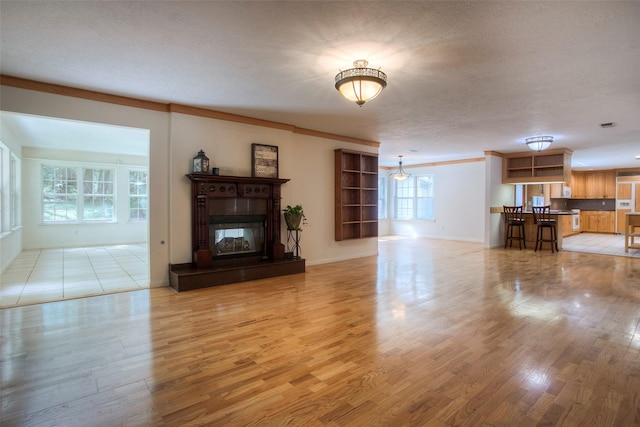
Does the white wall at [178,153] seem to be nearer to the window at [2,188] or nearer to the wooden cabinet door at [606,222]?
the window at [2,188]

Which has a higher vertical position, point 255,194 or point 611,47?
point 611,47

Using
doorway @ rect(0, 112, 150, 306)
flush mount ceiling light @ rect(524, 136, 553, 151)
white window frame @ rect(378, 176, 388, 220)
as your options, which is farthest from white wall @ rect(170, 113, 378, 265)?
white window frame @ rect(378, 176, 388, 220)

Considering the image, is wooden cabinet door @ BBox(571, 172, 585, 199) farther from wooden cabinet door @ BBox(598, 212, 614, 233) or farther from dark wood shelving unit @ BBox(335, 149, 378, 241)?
dark wood shelving unit @ BBox(335, 149, 378, 241)

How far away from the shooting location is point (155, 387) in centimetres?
215

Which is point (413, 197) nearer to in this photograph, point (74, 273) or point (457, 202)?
point (457, 202)

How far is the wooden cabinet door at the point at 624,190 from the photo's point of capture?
470 inches

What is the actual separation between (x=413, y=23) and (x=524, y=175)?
8.04 metres

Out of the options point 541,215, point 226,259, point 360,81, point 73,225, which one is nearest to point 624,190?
point 541,215

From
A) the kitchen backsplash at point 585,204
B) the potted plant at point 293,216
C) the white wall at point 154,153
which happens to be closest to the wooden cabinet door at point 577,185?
the kitchen backsplash at point 585,204

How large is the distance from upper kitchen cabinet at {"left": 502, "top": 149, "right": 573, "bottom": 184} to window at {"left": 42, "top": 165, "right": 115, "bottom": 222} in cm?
1119

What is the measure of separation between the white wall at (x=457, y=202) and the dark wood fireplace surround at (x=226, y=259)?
6.67m

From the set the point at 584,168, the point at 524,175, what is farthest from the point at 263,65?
the point at 584,168

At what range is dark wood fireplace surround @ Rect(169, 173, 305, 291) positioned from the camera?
473 cm

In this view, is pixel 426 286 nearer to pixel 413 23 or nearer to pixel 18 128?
pixel 413 23
